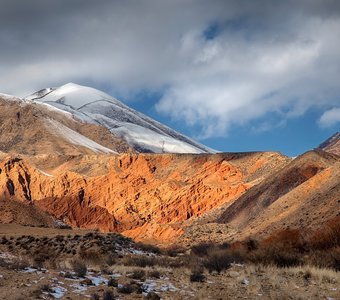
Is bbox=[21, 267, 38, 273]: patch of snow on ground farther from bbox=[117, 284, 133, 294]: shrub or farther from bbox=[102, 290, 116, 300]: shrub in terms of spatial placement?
bbox=[102, 290, 116, 300]: shrub

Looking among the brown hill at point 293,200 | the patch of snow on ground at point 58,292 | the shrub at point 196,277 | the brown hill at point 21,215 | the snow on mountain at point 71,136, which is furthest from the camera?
the snow on mountain at point 71,136

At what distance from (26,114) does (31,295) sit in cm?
16301

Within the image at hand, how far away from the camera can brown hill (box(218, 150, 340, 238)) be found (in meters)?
34.7

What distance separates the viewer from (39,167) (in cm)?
10644

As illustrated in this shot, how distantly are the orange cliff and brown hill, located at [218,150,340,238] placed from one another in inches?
417

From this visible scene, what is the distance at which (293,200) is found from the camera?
4250cm

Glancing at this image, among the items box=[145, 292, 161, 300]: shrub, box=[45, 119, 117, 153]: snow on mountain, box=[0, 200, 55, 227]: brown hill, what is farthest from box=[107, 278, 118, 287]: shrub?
box=[45, 119, 117, 153]: snow on mountain

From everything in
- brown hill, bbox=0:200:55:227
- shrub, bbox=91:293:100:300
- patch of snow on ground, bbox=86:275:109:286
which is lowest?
shrub, bbox=91:293:100:300

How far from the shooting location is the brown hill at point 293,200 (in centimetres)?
3469

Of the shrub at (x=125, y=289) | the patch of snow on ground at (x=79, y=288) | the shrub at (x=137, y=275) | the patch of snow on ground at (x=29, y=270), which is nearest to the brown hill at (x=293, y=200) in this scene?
the shrub at (x=137, y=275)

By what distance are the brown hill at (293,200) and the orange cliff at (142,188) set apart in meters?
10.6

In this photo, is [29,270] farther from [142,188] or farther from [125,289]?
[142,188]

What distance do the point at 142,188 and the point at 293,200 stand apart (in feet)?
158

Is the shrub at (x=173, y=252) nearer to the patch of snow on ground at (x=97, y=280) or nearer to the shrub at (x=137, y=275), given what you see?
the shrub at (x=137, y=275)
